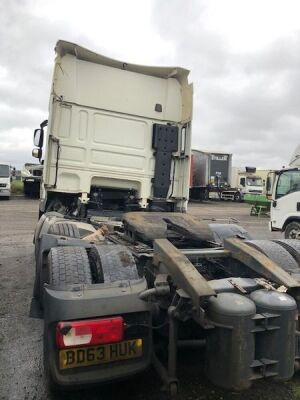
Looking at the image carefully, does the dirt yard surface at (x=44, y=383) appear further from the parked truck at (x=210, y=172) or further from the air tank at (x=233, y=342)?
the parked truck at (x=210, y=172)

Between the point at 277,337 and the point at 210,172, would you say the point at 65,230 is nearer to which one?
the point at 277,337

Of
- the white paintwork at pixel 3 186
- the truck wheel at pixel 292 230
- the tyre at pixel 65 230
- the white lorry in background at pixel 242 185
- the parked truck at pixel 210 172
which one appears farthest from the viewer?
the white lorry in background at pixel 242 185

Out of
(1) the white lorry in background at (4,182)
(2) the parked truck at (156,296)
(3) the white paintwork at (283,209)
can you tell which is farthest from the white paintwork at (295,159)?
(1) the white lorry in background at (4,182)

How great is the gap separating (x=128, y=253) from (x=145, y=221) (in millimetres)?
979

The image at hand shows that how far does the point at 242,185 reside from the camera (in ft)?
111

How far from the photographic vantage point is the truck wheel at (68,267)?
103 inches

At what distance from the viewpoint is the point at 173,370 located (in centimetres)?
239

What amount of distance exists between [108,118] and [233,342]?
4.81 m

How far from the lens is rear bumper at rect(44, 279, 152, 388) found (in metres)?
2.31

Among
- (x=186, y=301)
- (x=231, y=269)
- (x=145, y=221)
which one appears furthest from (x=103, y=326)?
(x=145, y=221)

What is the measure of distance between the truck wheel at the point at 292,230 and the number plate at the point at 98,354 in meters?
8.59

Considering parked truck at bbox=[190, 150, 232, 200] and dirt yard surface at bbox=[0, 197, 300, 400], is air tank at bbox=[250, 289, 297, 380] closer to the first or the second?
dirt yard surface at bbox=[0, 197, 300, 400]

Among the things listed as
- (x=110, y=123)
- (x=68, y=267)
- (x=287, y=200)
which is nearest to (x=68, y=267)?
(x=68, y=267)

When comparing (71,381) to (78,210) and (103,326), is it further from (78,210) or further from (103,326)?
(78,210)
